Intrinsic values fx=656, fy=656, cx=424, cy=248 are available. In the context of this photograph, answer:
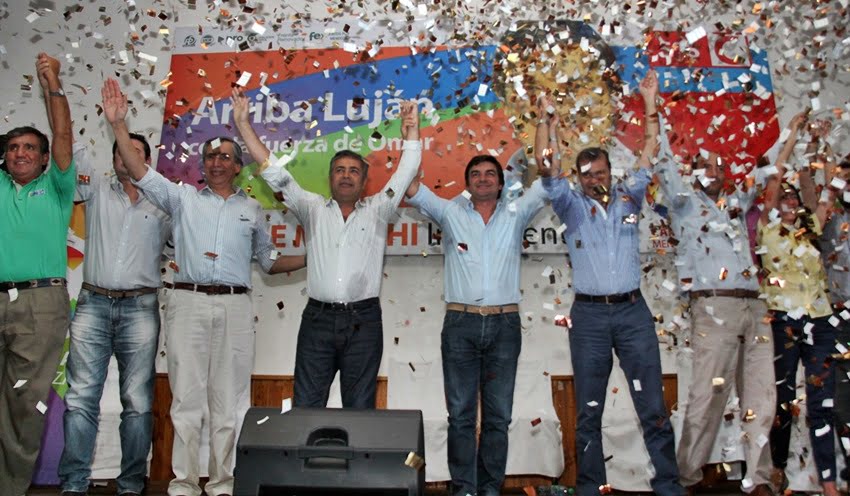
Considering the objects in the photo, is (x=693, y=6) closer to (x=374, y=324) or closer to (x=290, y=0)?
(x=290, y=0)

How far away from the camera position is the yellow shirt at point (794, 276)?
333 cm

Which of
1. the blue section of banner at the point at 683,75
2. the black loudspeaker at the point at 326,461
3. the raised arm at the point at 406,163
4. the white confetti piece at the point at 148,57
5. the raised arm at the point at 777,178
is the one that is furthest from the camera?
the white confetti piece at the point at 148,57

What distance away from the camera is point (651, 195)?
12.2 feet

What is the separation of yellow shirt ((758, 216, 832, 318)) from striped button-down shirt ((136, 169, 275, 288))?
8.76ft

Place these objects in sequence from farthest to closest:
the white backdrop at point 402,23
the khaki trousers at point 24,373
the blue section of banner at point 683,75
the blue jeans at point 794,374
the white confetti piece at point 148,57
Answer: the white confetti piece at point 148,57
the blue section of banner at point 683,75
the white backdrop at point 402,23
the blue jeans at point 794,374
the khaki trousers at point 24,373

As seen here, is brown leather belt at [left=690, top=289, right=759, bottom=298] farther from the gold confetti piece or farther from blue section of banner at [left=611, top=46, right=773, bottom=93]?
the gold confetti piece

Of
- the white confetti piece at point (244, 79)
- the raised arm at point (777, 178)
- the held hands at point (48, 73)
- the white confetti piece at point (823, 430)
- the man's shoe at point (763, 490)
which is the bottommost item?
the man's shoe at point (763, 490)

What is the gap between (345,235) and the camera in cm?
312

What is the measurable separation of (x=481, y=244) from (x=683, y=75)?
1805 millimetres

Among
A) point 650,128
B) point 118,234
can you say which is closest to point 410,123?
point 650,128

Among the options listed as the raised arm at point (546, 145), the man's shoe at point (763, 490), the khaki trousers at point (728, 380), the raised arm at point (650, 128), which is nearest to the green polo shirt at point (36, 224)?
the raised arm at point (546, 145)

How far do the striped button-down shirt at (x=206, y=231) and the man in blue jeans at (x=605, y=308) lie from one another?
1.51 metres

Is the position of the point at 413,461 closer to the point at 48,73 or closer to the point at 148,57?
the point at 48,73

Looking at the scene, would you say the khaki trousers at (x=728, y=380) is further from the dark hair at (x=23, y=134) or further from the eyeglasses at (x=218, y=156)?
the dark hair at (x=23, y=134)
